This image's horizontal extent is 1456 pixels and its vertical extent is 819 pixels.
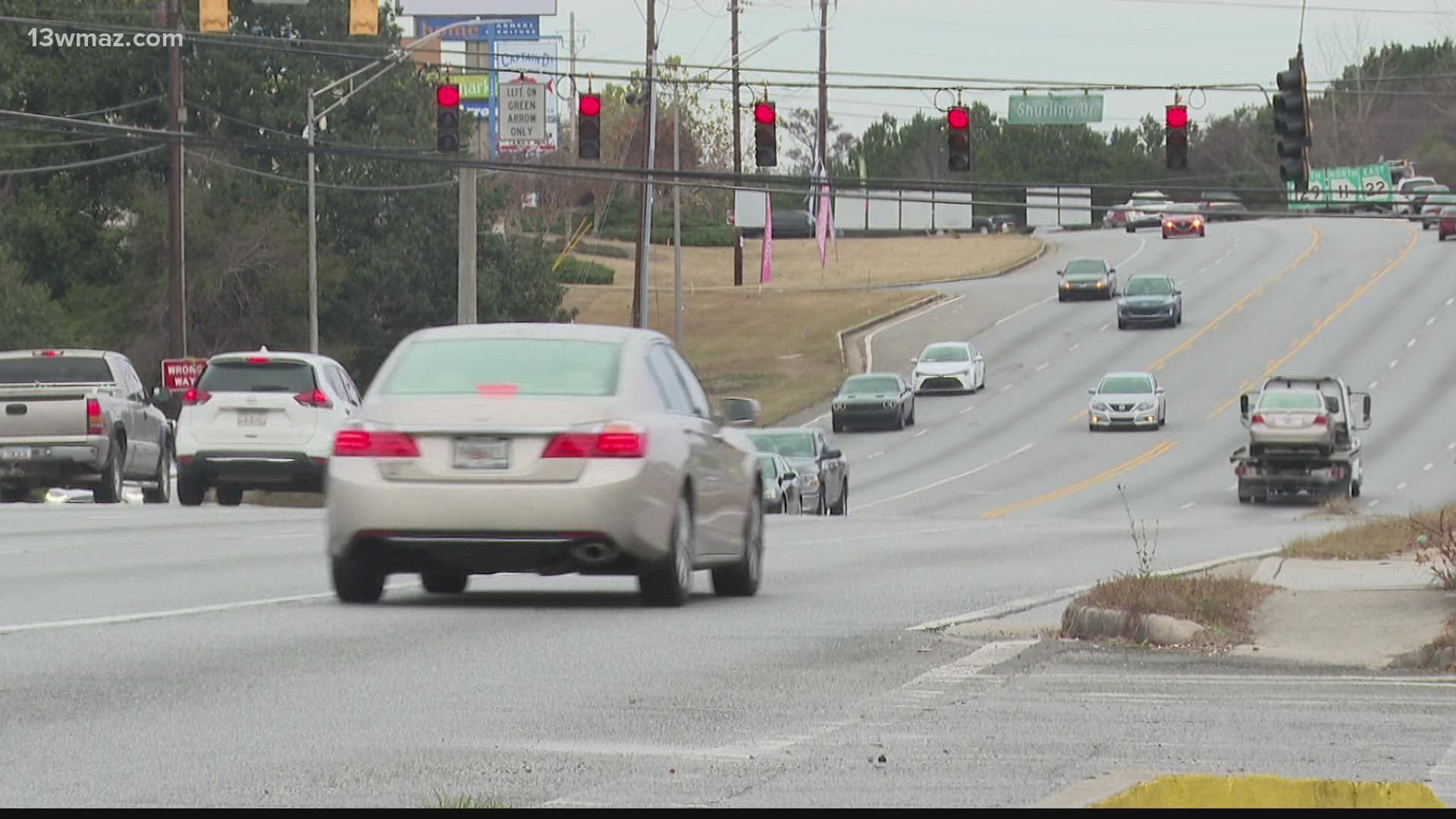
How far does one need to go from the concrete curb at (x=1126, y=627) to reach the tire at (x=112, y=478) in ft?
63.5

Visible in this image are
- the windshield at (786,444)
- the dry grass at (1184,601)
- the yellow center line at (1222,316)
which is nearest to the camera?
the dry grass at (1184,601)

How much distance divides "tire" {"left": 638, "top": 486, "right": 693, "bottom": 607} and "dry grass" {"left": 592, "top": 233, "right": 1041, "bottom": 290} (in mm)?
85747

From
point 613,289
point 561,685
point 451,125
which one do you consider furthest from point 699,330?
point 561,685

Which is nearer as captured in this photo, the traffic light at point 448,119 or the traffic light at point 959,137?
the traffic light at point 448,119

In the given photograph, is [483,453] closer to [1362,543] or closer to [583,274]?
[1362,543]

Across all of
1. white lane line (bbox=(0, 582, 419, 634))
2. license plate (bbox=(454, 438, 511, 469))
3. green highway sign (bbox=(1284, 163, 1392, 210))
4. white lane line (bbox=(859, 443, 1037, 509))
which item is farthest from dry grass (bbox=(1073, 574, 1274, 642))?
green highway sign (bbox=(1284, 163, 1392, 210))

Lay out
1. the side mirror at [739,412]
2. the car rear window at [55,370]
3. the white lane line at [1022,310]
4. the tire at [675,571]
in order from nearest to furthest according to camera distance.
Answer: the tire at [675,571]
the side mirror at [739,412]
the car rear window at [55,370]
the white lane line at [1022,310]

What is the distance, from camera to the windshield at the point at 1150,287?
79875mm

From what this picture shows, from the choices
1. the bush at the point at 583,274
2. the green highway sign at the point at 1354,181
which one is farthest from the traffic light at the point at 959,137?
the green highway sign at the point at 1354,181

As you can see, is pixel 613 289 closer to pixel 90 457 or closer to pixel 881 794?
pixel 90 457

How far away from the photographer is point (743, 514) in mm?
16406

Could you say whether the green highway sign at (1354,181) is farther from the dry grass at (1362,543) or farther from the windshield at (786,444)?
the dry grass at (1362,543)

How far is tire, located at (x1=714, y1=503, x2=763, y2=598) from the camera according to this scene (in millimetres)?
16422

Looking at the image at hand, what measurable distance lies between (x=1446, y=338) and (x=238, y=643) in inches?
2670
